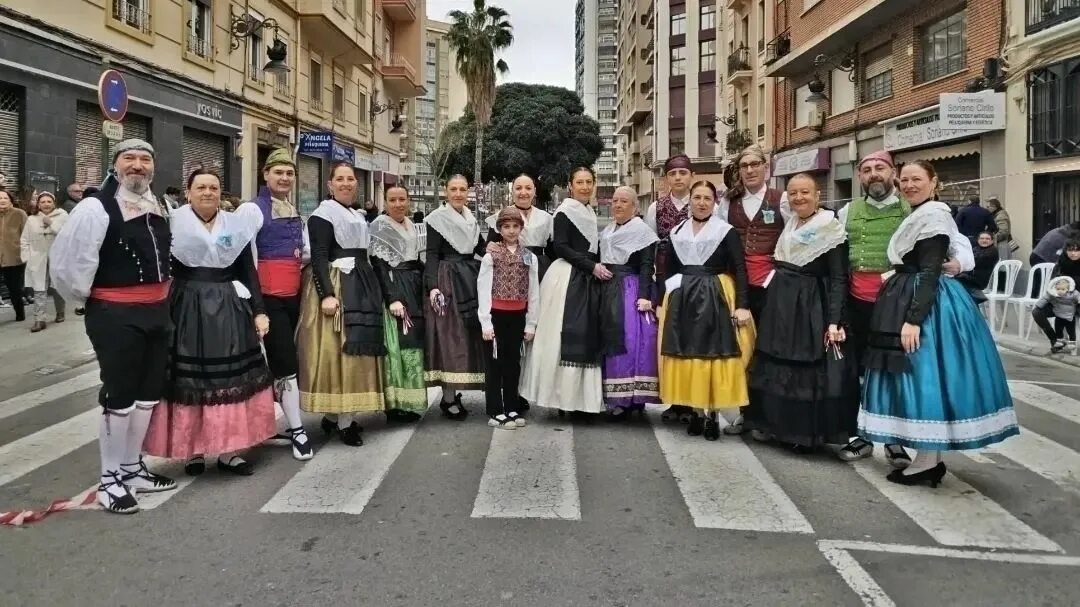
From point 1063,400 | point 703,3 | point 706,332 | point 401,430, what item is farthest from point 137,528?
point 703,3

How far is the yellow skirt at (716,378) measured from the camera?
18.7 ft

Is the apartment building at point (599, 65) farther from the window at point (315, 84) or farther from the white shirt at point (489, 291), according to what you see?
the white shirt at point (489, 291)

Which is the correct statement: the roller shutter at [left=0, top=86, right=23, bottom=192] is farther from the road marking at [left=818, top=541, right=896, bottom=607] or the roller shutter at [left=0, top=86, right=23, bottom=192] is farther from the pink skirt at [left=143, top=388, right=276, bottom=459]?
the road marking at [left=818, top=541, right=896, bottom=607]

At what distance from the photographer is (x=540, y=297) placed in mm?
6414

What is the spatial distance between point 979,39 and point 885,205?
13.7 meters

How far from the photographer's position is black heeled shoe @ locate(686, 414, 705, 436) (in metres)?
6.02

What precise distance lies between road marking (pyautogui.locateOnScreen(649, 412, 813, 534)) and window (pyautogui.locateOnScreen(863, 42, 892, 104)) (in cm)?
1756

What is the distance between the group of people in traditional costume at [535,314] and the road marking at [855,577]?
4.05ft

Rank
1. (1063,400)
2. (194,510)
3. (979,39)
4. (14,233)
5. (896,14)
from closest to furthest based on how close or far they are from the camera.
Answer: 1. (194,510)
2. (1063,400)
3. (14,233)
4. (979,39)
5. (896,14)

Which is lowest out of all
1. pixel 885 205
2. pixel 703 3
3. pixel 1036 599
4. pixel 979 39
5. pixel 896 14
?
pixel 1036 599

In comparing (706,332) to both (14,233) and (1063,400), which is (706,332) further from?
(14,233)

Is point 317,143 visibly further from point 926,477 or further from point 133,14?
point 926,477

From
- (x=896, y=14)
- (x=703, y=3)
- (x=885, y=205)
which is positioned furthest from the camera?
(x=703, y=3)

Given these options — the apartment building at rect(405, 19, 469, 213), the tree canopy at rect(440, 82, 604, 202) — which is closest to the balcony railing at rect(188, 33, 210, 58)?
the tree canopy at rect(440, 82, 604, 202)
